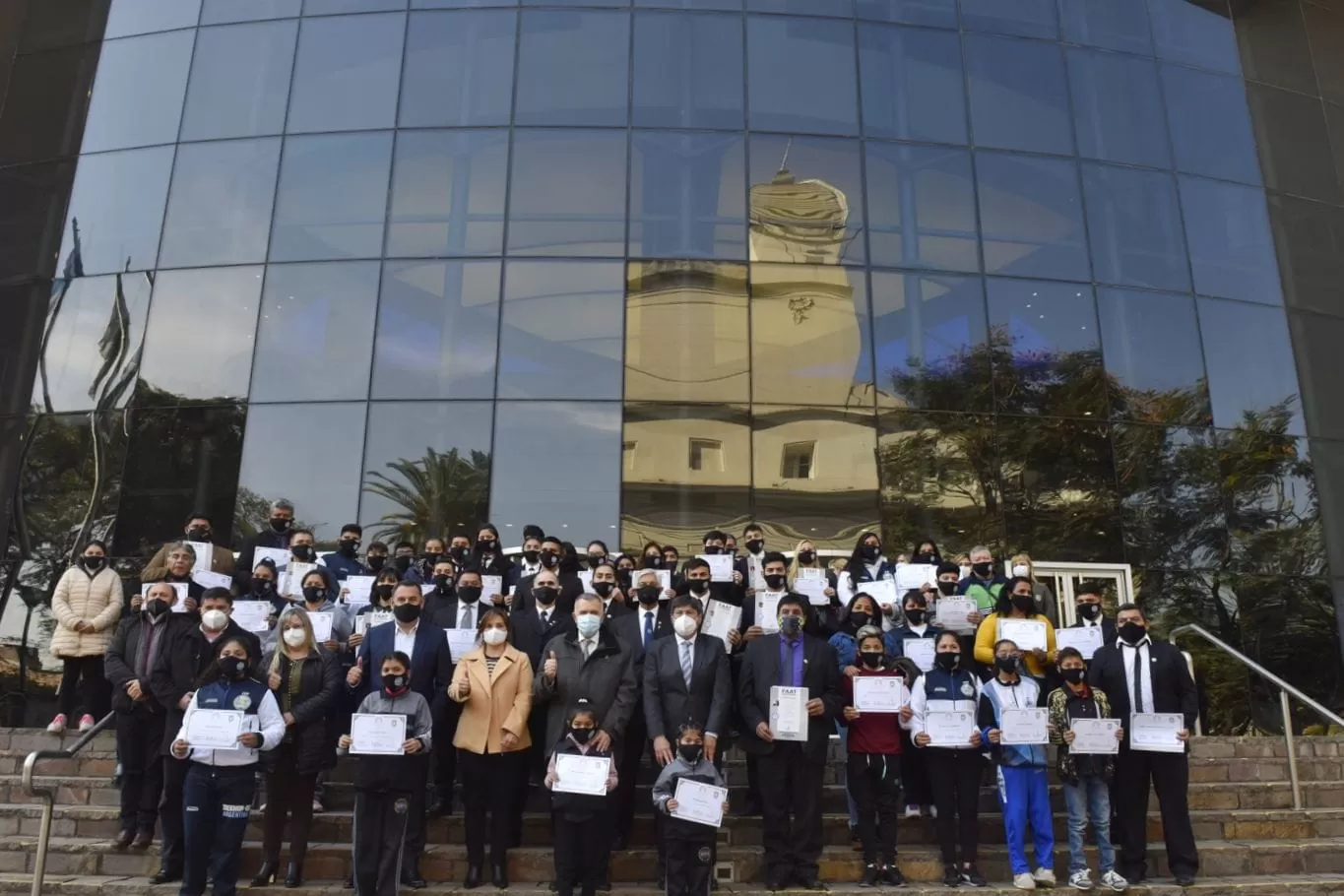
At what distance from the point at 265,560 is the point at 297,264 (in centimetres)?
793

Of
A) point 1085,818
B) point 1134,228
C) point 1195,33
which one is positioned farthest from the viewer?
point 1195,33

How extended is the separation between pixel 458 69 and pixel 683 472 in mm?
7987

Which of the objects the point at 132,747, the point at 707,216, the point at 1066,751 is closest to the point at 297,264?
the point at 707,216

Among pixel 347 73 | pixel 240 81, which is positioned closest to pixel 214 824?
pixel 347 73

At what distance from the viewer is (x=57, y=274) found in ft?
60.4

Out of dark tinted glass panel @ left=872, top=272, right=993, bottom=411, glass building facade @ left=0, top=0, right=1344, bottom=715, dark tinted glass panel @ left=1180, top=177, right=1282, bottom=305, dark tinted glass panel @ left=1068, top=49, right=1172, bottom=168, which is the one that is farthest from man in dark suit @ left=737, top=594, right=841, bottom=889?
dark tinted glass panel @ left=1068, top=49, right=1172, bottom=168

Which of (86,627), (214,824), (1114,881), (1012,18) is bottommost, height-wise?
(1114,881)

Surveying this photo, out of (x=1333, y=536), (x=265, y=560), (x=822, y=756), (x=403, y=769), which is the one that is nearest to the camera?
(x=403, y=769)

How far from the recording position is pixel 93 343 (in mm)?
17859

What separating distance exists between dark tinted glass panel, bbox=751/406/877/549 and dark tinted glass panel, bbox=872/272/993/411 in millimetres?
930

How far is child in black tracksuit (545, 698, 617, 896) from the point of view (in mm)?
8078

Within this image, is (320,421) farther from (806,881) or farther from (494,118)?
(806,881)

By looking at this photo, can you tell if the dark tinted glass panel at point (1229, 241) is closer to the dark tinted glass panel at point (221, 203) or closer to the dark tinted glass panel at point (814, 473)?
the dark tinted glass panel at point (814, 473)

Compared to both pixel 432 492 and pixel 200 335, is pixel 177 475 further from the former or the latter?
pixel 432 492
